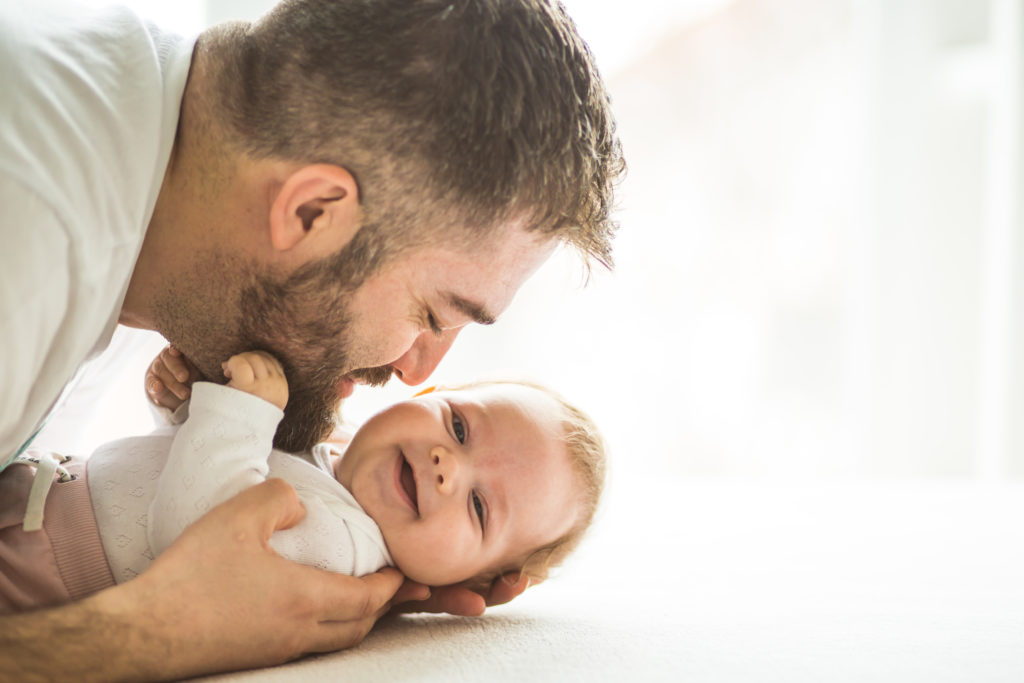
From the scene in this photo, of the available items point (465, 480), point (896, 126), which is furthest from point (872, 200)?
point (465, 480)

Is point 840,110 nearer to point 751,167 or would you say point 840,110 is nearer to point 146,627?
point 751,167

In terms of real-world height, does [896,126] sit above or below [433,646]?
above

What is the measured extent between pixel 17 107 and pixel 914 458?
156 inches

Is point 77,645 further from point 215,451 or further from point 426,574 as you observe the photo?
point 426,574

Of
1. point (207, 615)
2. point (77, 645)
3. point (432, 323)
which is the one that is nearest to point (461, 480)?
point (432, 323)

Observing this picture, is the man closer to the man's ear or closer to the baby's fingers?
the man's ear

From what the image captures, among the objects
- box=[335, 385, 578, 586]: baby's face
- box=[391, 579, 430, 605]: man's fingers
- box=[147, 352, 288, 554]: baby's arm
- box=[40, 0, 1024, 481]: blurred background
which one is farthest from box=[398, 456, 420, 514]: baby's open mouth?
box=[40, 0, 1024, 481]: blurred background

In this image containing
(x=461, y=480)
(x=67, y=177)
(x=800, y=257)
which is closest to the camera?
(x=67, y=177)

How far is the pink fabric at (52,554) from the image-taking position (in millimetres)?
1227

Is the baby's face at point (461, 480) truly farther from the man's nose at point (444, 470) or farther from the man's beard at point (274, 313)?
the man's beard at point (274, 313)

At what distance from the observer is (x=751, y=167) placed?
463 cm

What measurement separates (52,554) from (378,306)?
22.2 inches

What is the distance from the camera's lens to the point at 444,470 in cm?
146

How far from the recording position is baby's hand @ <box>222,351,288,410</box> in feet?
4.52
